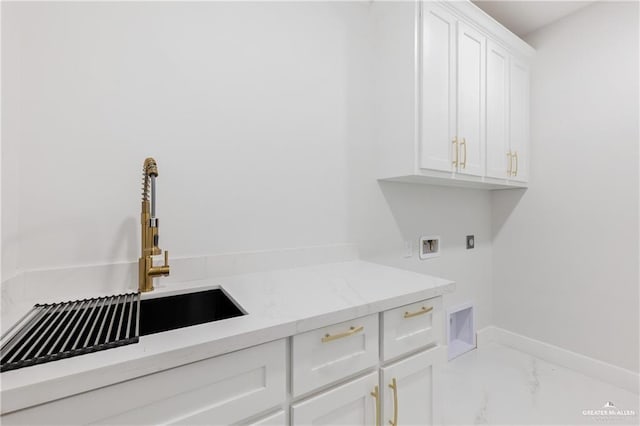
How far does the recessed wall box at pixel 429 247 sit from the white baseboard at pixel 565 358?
Answer: 3.08 feet

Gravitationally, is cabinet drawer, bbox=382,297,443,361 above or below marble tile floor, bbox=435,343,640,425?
above

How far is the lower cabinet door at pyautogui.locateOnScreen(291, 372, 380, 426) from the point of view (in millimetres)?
829

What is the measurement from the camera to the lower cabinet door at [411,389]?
1.00 metres

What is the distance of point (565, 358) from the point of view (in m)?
2.18

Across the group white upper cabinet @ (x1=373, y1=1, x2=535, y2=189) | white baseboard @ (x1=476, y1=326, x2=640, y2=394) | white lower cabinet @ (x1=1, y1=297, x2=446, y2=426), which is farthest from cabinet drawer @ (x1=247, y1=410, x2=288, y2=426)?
white baseboard @ (x1=476, y1=326, x2=640, y2=394)

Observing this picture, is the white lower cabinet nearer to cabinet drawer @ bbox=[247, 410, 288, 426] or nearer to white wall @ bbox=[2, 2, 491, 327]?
cabinet drawer @ bbox=[247, 410, 288, 426]

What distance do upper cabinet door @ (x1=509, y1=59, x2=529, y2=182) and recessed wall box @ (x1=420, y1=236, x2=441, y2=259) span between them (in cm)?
73

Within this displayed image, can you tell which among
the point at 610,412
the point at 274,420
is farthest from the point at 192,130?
the point at 610,412

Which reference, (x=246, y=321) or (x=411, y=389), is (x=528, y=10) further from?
(x=246, y=321)

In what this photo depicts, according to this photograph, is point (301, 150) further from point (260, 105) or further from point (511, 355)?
point (511, 355)

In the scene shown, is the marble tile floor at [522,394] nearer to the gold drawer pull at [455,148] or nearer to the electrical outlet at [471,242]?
the electrical outlet at [471,242]

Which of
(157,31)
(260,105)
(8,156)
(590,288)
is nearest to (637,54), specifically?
(590,288)

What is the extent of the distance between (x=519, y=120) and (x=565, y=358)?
1798 mm

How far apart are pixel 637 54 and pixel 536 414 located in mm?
2271
